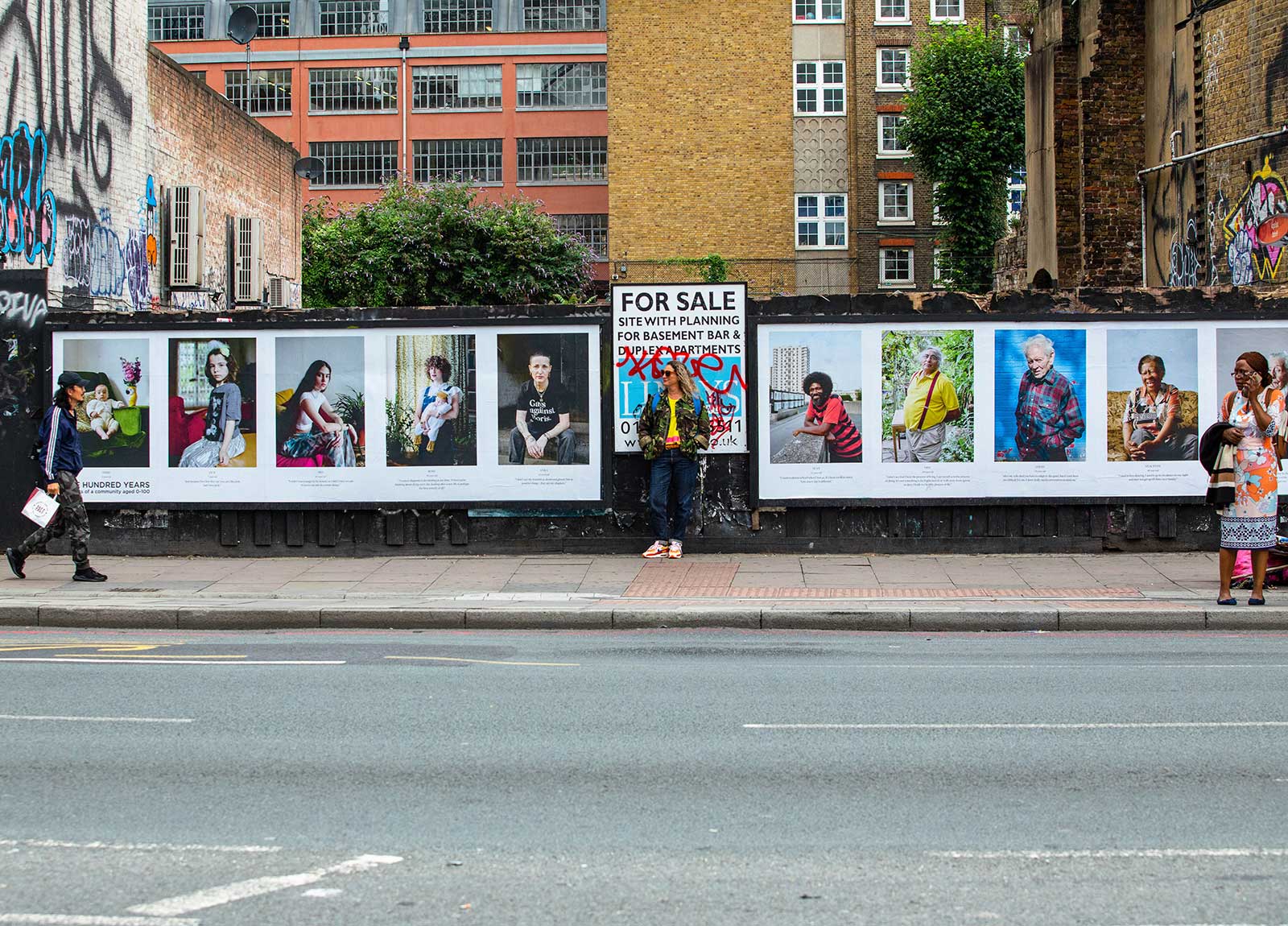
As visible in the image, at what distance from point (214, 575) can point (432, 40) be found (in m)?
A: 52.7

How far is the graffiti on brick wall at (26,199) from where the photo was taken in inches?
648

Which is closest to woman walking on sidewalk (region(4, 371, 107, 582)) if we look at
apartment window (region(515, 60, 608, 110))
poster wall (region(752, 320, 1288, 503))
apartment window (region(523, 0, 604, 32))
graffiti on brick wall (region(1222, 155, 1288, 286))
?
poster wall (region(752, 320, 1288, 503))

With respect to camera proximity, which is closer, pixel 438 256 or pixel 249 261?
pixel 249 261

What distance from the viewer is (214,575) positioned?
1338 cm

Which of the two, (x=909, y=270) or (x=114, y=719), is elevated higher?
(x=909, y=270)

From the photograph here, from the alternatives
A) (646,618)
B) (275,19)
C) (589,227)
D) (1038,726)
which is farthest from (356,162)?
(1038,726)

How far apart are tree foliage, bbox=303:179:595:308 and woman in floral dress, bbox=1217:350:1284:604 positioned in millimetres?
35887

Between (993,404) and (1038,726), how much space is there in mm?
7328

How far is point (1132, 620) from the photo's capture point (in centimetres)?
1093

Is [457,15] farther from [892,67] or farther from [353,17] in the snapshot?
[892,67]

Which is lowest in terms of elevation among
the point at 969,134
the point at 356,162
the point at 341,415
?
the point at 341,415

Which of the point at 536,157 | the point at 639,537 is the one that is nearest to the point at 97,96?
the point at 639,537

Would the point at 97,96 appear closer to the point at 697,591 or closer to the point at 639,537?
the point at 639,537

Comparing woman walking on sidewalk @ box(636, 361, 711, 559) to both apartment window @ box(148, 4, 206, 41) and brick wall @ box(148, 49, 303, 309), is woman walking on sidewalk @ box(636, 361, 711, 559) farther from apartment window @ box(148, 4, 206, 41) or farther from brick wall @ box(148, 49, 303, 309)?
apartment window @ box(148, 4, 206, 41)
